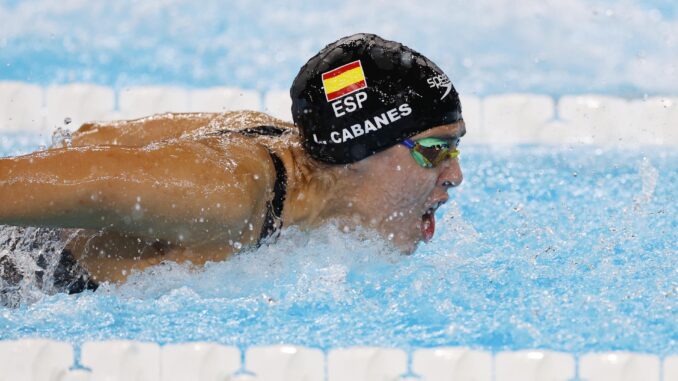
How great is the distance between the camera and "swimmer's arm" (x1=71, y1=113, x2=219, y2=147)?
2.76 m

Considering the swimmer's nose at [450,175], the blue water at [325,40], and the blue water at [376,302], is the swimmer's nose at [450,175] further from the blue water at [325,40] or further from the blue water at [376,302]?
the blue water at [325,40]

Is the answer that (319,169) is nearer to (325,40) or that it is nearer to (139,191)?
(139,191)

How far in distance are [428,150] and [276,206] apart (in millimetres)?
406

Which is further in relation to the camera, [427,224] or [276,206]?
[427,224]

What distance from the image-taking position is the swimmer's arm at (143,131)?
2758mm

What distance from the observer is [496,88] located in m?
4.84

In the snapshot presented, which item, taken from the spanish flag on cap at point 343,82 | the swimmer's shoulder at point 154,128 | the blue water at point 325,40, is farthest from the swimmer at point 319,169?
the blue water at point 325,40

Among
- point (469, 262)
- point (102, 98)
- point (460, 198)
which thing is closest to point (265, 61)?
point (102, 98)

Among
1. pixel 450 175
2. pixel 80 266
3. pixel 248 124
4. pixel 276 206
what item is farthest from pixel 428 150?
pixel 80 266

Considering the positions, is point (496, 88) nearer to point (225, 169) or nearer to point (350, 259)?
point (350, 259)

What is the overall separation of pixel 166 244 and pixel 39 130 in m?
2.43

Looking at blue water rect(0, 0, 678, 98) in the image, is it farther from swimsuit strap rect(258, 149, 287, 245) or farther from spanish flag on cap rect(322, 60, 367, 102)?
swimsuit strap rect(258, 149, 287, 245)

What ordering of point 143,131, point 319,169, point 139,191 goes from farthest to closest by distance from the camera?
point 143,131 < point 319,169 < point 139,191

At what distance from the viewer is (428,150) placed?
2.31 meters
